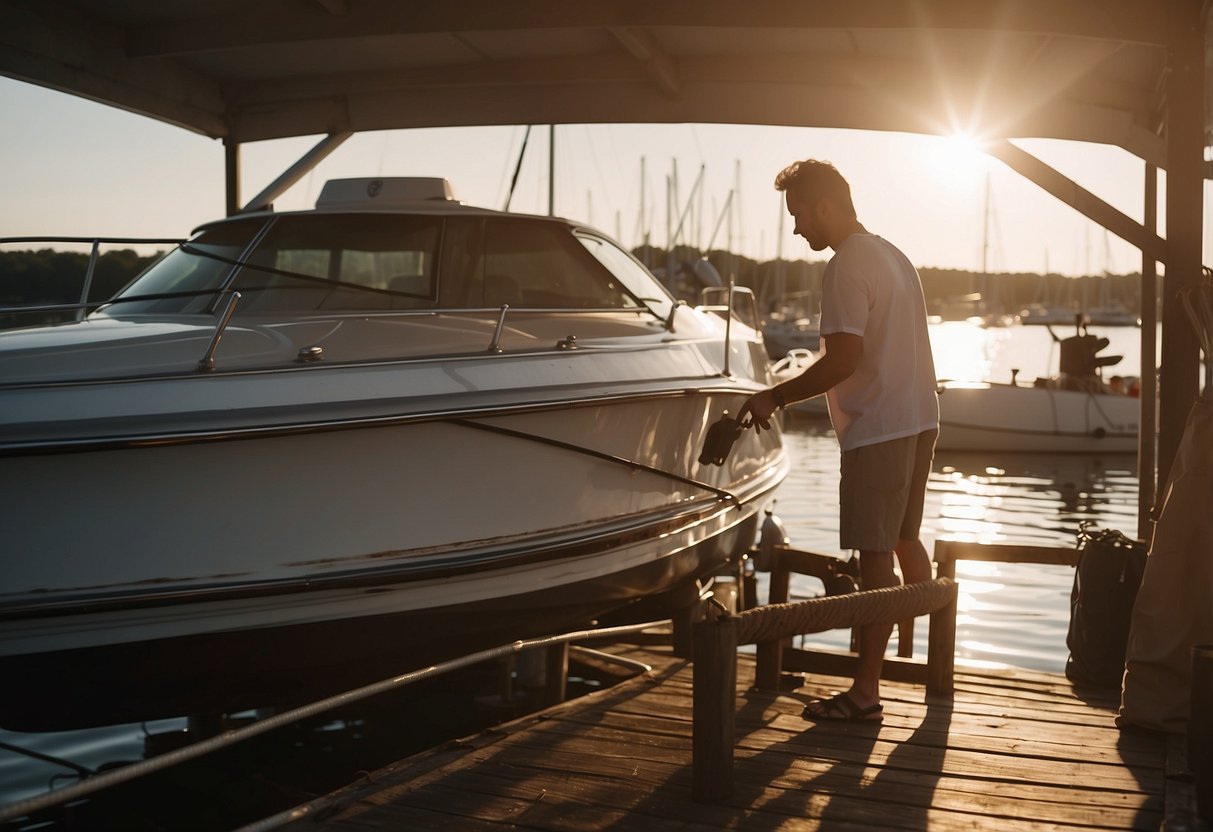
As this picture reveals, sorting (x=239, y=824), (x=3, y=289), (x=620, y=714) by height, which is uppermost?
(x=3, y=289)

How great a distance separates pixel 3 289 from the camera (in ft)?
16.5

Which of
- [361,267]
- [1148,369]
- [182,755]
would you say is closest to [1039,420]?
[1148,369]

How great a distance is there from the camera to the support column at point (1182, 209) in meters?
5.47

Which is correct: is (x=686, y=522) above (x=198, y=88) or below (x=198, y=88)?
below

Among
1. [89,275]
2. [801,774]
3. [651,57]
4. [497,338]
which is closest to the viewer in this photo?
[801,774]

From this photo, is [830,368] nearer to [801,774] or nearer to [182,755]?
[801,774]

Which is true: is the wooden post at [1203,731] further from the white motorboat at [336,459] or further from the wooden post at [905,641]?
the wooden post at [905,641]

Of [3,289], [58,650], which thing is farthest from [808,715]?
[3,289]

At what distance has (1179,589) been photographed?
4301 millimetres

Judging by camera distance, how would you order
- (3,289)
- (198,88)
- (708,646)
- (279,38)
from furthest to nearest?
1. (198,88)
2. (279,38)
3. (3,289)
4. (708,646)

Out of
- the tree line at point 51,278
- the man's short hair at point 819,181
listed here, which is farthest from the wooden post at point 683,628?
the tree line at point 51,278

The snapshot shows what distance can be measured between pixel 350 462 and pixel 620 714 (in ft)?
5.11

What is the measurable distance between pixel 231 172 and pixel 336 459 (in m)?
5.13

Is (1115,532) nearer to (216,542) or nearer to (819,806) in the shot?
(819,806)
